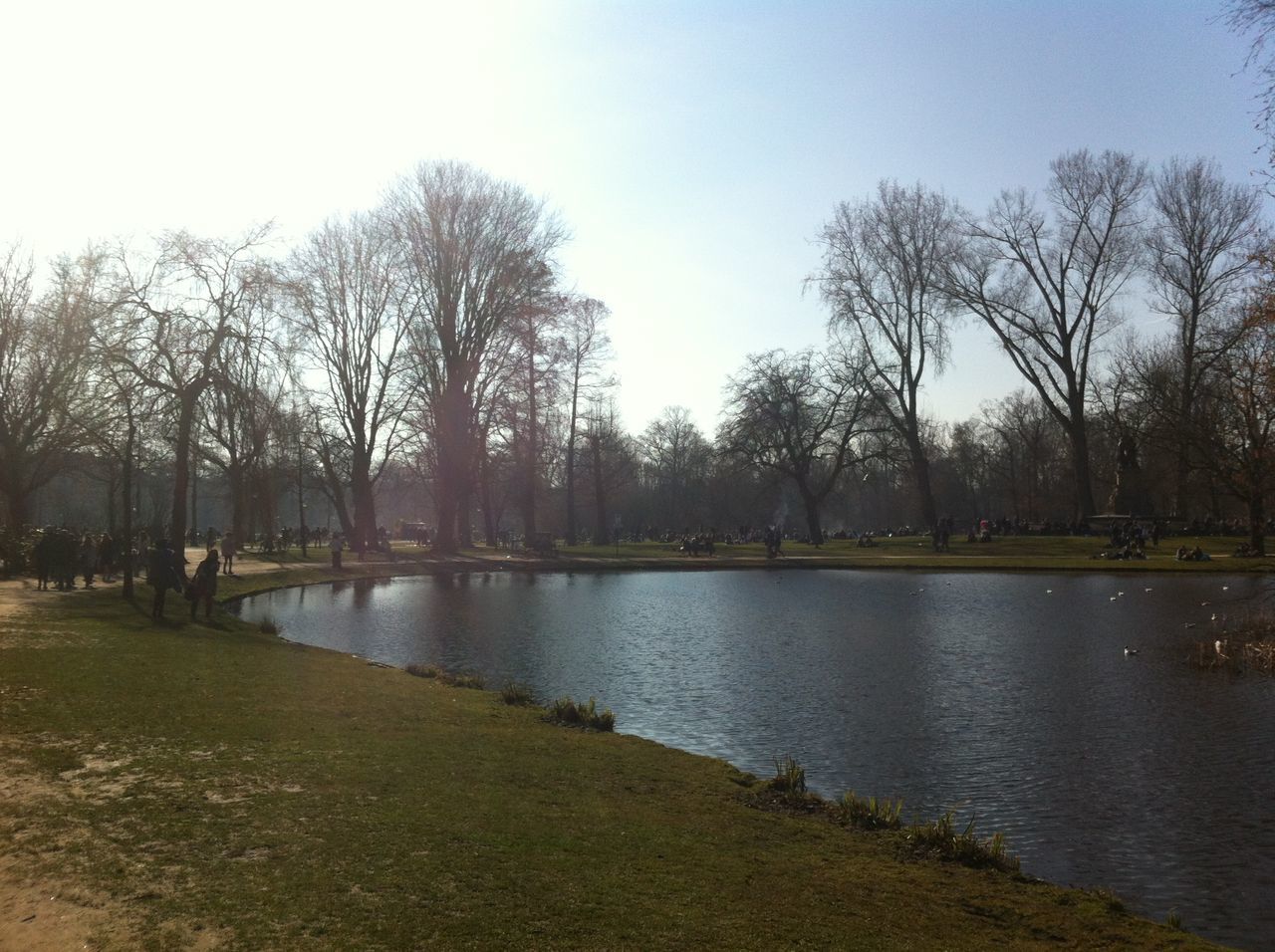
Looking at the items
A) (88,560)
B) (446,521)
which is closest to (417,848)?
(88,560)

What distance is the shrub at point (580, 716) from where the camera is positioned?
43.0ft

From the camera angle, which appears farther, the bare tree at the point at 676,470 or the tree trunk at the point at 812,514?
the bare tree at the point at 676,470

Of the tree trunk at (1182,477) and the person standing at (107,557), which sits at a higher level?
the tree trunk at (1182,477)

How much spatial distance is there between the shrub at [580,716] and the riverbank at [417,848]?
35.5 inches

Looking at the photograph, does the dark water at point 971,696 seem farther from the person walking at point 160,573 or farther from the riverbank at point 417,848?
the person walking at point 160,573

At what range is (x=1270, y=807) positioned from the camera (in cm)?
1016

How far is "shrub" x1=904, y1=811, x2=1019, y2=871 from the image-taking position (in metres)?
8.21

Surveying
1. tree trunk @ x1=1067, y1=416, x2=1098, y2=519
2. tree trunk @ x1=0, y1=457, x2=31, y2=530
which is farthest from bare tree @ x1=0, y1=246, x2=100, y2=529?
tree trunk @ x1=1067, y1=416, x2=1098, y2=519

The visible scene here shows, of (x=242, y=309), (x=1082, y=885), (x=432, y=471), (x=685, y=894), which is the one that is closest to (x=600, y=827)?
(x=685, y=894)

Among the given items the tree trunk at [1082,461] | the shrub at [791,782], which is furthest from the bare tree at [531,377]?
the shrub at [791,782]

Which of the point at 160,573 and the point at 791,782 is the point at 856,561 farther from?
the point at 791,782

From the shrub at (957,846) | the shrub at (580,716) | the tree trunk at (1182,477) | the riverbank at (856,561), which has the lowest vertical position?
the shrub at (957,846)

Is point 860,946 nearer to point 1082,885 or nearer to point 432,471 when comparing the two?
point 1082,885

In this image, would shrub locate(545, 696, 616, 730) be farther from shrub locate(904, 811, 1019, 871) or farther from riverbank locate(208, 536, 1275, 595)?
riverbank locate(208, 536, 1275, 595)
